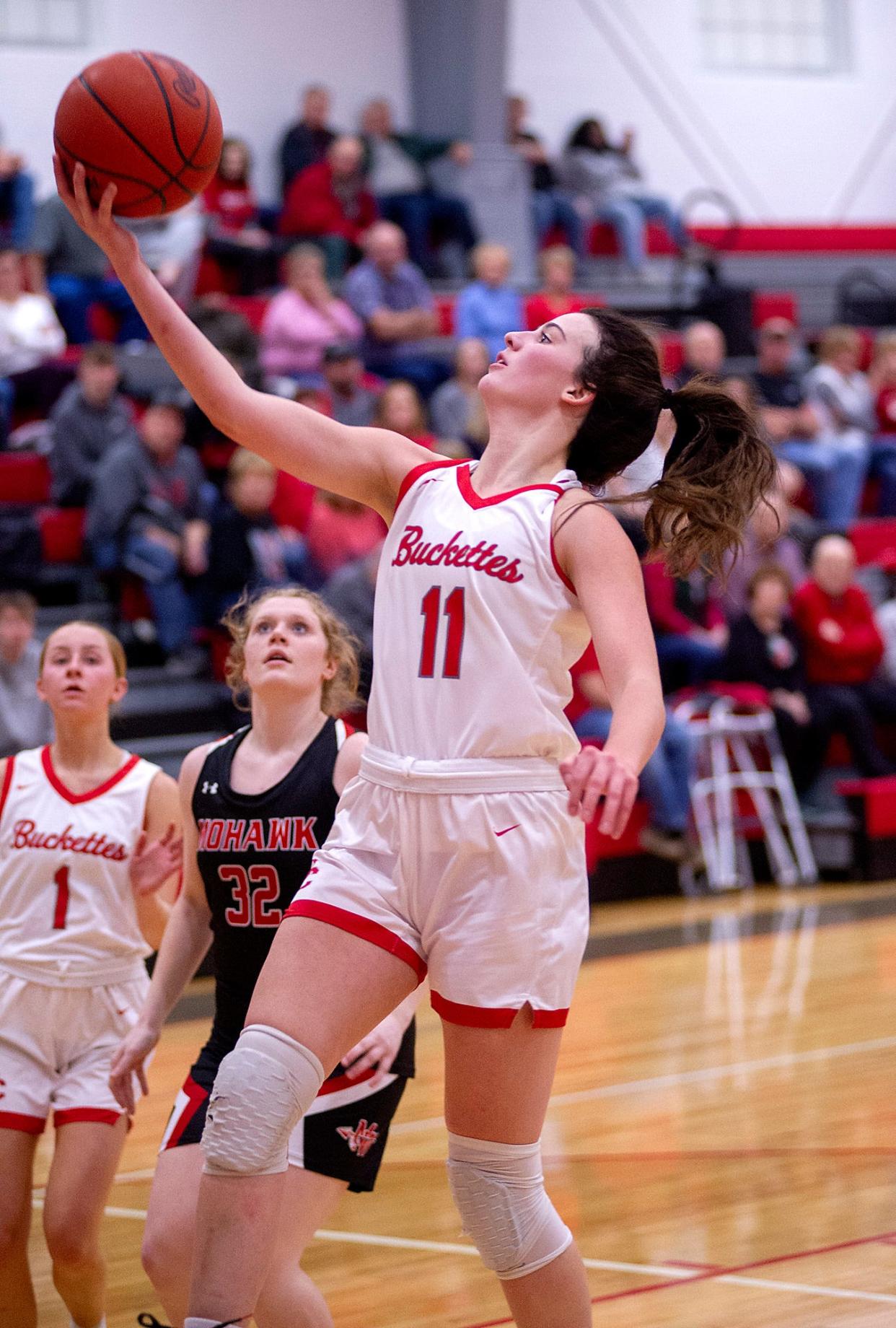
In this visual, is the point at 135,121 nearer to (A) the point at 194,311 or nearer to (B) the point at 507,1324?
(B) the point at 507,1324

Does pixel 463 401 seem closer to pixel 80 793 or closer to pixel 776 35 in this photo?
pixel 80 793

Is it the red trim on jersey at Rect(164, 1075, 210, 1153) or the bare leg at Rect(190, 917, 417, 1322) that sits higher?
the bare leg at Rect(190, 917, 417, 1322)

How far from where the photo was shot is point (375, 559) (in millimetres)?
9016

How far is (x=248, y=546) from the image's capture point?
30.0 ft

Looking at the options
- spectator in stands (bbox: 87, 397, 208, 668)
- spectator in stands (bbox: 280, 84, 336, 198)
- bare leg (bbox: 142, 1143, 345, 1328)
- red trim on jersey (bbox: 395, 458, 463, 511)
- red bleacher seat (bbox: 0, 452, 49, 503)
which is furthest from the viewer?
spectator in stands (bbox: 280, 84, 336, 198)

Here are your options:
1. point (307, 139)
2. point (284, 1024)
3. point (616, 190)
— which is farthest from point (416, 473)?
point (616, 190)

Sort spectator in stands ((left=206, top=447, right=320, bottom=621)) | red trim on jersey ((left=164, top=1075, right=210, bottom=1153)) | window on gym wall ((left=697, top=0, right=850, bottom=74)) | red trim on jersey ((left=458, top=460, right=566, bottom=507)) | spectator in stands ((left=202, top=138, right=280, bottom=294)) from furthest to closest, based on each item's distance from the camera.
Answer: window on gym wall ((left=697, top=0, right=850, bottom=74)), spectator in stands ((left=202, top=138, right=280, bottom=294)), spectator in stands ((left=206, top=447, right=320, bottom=621)), red trim on jersey ((left=164, top=1075, right=210, bottom=1153)), red trim on jersey ((left=458, top=460, right=566, bottom=507))

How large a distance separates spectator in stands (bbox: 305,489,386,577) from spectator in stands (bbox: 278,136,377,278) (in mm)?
3794

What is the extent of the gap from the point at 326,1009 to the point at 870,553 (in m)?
10.1

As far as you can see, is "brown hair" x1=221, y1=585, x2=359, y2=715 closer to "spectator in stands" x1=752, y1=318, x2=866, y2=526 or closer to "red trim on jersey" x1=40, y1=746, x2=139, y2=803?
"red trim on jersey" x1=40, y1=746, x2=139, y2=803

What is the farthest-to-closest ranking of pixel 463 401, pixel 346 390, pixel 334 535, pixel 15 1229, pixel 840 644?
pixel 463 401
pixel 840 644
pixel 346 390
pixel 334 535
pixel 15 1229

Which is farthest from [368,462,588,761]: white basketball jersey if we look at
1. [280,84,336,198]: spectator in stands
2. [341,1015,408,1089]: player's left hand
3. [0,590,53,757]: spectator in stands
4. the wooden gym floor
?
[280,84,336,198]: spectator in stands

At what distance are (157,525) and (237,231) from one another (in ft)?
12.2

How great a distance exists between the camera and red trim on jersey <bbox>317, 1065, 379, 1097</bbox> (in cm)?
336
